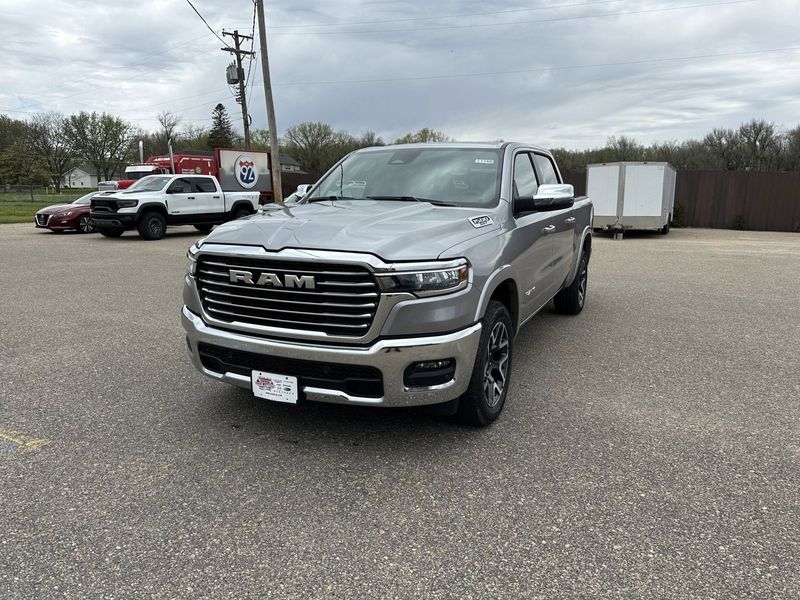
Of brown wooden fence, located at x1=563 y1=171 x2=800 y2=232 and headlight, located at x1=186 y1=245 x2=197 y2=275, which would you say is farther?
brown wooden fence, located at x1=563 y1=171 x2=800 y2=232

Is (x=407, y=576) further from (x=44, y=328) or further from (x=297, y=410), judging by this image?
(x=44, y=328)

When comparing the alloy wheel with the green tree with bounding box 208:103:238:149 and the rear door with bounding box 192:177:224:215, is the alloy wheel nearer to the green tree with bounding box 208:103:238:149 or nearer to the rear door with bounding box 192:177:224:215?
the rear door with bounding box 192:177:224:215

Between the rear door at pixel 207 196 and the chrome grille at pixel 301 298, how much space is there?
50.6ft

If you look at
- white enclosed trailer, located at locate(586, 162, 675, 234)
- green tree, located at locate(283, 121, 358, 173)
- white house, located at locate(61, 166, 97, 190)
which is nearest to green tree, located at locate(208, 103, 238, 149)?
green tree, located at locate(283, 121, 358, 173)

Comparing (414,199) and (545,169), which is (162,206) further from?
(414,199)

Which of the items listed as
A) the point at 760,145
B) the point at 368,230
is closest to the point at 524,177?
the point at 368,230

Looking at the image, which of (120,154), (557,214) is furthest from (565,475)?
(120,154)

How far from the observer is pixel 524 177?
516 centimetres

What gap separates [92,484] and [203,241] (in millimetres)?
1507

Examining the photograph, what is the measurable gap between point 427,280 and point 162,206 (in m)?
15.8

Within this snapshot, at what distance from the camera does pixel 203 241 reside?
376 cm

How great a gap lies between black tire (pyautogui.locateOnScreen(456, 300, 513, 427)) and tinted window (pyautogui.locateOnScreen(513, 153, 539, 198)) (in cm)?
121

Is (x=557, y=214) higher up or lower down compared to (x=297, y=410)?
higher up

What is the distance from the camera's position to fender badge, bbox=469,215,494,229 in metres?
3.84
